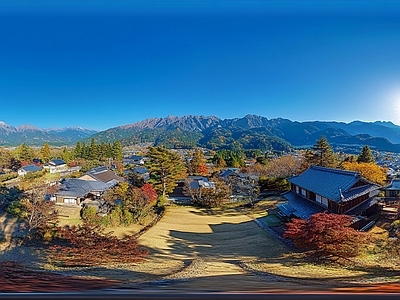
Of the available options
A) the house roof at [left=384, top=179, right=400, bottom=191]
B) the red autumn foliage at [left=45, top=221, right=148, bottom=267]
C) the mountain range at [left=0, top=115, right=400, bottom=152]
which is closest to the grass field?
the red autumn foliage at [left=45, top=221, right=148, bottom=267]

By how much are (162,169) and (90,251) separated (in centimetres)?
592

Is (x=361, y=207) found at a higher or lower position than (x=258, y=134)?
lower

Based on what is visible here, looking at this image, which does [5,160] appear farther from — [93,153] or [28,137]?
[28,137]

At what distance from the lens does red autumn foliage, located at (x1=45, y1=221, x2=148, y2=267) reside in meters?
3.52

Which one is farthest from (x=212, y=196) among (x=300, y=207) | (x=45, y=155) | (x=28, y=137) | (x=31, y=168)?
(x=28, y=137)

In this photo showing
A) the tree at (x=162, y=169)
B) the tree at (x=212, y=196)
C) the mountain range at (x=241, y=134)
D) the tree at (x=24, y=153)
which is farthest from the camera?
the mountain range at (x=241, y=134)

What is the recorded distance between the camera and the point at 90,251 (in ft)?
12.8

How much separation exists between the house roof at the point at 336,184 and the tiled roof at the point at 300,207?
13.8 inches

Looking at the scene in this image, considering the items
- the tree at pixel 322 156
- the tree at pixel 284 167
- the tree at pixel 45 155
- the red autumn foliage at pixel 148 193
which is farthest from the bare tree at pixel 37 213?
the tree at pixel 45 155

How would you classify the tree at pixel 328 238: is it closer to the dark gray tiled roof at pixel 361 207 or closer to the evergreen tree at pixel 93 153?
the dark gray tiled roof at pixel 361 207

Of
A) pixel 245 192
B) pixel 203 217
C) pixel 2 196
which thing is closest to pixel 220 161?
pixel 245 192

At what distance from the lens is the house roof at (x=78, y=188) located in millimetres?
8281

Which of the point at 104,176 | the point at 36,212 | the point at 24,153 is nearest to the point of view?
Result: the point at 36,212

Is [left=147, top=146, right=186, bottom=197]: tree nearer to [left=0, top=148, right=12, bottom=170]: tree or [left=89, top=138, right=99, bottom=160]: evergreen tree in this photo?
[left=89, top=138, right=99, bottom=160]: evergreen tree
